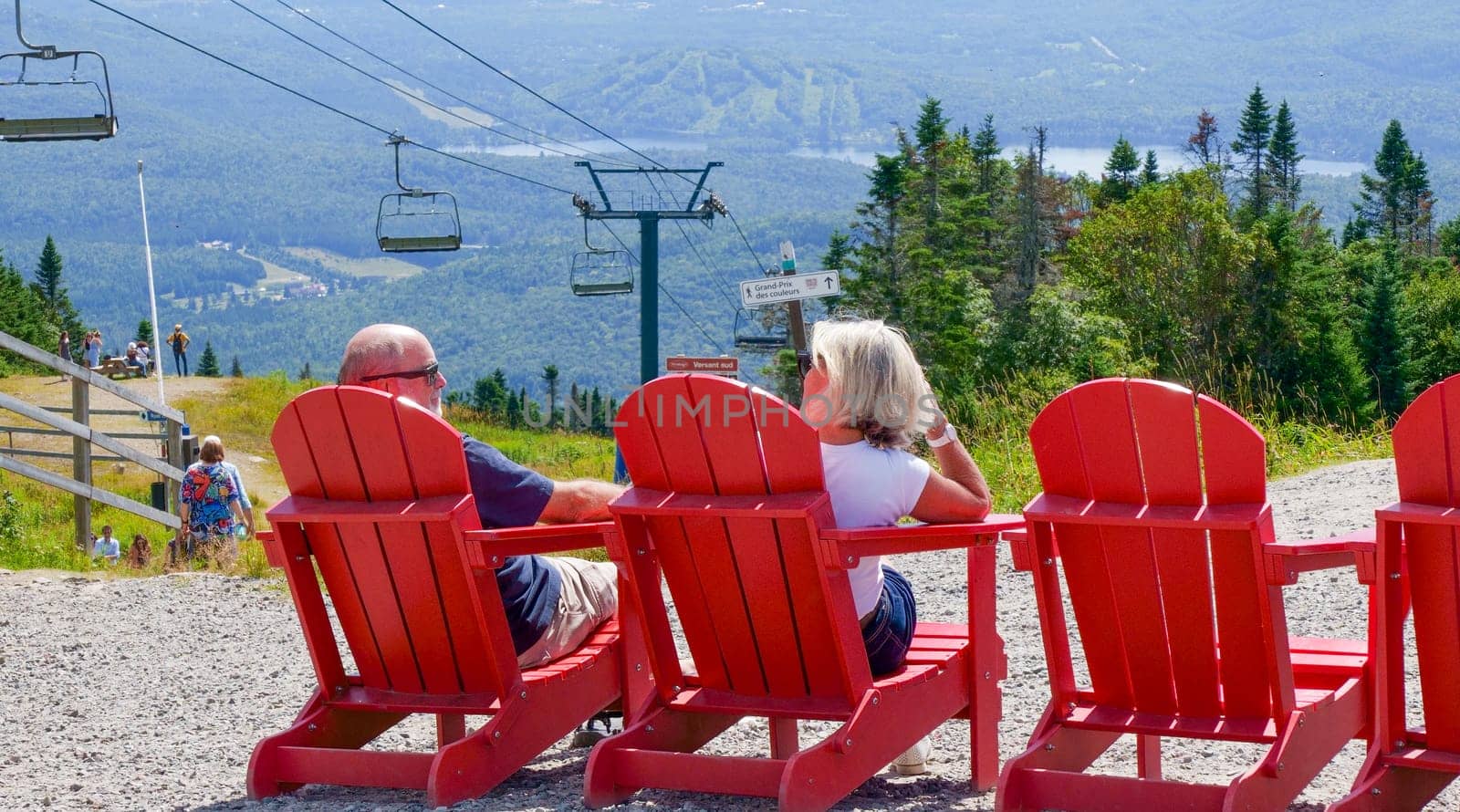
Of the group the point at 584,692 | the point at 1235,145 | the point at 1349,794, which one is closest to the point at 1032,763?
the point at 1349,794

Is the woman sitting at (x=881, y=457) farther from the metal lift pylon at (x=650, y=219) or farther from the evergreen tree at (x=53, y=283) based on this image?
the evergreen tree at (x=53, y=283)

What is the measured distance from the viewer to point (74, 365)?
8.88m

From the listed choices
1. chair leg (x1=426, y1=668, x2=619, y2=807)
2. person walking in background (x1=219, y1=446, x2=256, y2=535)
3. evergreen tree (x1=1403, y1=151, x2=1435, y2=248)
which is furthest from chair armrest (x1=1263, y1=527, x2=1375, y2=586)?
evergreen tree (x1=1403, y1=151, x2=1435, y2=248)

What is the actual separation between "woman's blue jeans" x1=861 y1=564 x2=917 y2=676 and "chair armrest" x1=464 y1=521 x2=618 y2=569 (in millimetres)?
618

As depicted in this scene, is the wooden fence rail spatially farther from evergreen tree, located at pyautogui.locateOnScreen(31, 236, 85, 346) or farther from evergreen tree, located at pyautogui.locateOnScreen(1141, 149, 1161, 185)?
evergreen tree, located at pyautogui.locateOnScreen(1141, 149, 1161, 185)

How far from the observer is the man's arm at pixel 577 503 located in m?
3.46

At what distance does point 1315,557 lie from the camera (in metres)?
2.82

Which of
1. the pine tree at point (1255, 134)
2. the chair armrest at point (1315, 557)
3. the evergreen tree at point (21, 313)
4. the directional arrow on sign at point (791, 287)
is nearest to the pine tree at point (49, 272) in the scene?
the evergreen tree at point (21, 313)

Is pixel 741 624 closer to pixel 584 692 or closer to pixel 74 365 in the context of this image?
pixel 584 692

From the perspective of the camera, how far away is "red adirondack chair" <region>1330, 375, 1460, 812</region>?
8.73 feet

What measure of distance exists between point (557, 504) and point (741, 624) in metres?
0.53

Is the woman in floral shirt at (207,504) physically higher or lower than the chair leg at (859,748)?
lower

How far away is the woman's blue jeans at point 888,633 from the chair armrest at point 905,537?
217 mm

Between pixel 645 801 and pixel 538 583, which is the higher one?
pixel 538 583
